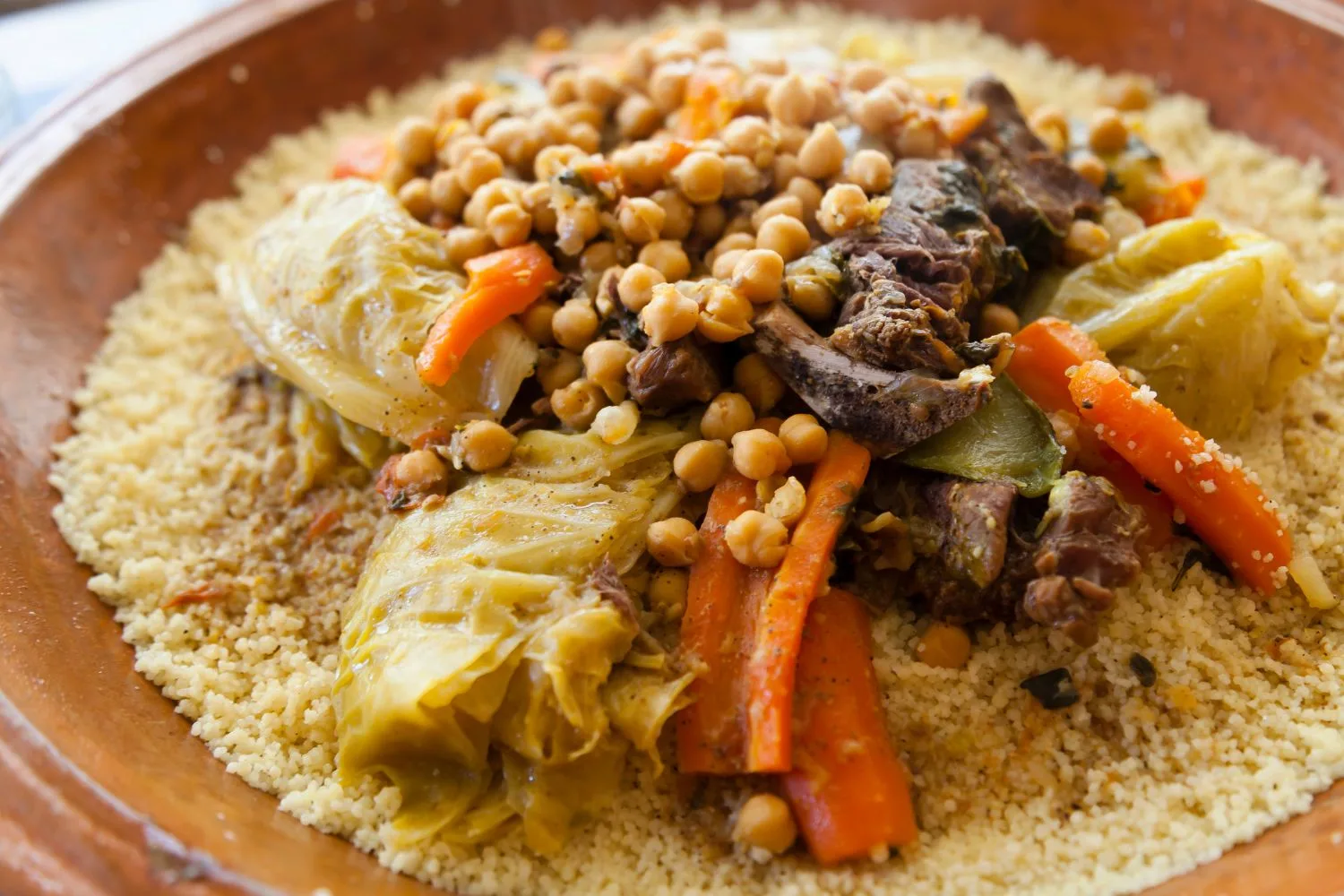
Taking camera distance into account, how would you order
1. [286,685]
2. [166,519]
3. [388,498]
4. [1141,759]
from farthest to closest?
[166,519] < [388,498] < [286,685] < [1141,759]

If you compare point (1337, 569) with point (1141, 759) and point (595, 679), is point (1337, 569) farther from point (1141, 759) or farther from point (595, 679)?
point (595, 679)

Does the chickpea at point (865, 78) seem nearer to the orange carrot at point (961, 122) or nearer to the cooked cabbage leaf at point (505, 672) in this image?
the orange carrot at point (961, 122)

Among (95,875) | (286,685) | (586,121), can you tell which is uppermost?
(586,121)

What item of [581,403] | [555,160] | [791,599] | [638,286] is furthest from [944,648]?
[555,160]

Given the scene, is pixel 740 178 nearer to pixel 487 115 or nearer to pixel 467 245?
pixel 467 245

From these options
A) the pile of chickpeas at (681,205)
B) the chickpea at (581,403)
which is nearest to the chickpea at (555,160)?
the pile of chickpeas at (681,205)

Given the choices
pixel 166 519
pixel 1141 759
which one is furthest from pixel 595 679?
pixel 166 519
